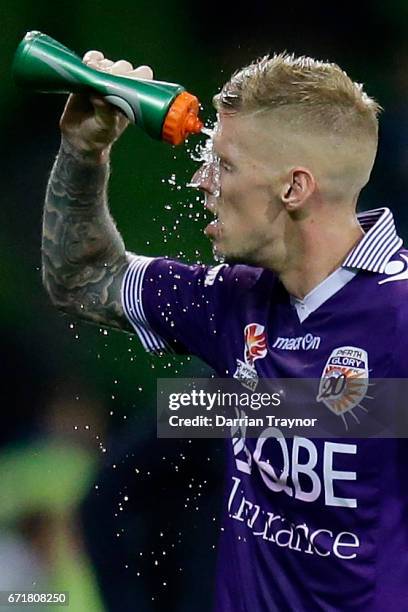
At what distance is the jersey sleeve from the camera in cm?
168

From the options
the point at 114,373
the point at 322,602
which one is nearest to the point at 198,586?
the point at 114,373

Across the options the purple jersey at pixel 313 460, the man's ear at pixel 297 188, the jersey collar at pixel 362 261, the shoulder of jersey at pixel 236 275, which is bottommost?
the purple jersey at pixel 313 460

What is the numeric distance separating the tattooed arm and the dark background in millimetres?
568

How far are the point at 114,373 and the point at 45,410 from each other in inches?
6.1

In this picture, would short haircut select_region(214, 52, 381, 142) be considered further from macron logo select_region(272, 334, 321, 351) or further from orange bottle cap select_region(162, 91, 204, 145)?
macron logo select_region(272, 334, 321, 351)

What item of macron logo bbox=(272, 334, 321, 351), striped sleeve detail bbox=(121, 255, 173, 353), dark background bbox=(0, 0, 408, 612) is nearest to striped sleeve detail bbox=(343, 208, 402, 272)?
macron logo bbox=(272, 334, 321, 351)

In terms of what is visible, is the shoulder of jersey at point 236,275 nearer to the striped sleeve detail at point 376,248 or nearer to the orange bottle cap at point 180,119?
the striped sleeve detail at point 376,248

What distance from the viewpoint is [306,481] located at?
5.04 ft

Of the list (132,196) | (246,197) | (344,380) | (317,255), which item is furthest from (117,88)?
(132,196)

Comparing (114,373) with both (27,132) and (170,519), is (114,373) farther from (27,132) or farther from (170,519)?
(27,132)

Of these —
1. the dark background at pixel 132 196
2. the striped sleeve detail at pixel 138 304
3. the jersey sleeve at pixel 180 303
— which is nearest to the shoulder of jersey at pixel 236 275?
the jersey sleeve at pixel 180 303

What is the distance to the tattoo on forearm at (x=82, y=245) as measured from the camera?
1.67 m

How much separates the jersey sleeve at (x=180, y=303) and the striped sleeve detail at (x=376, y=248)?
0.68ft

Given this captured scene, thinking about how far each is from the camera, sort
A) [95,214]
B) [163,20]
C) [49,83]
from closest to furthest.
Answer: [49,83] < [95,214] < [163,20]
